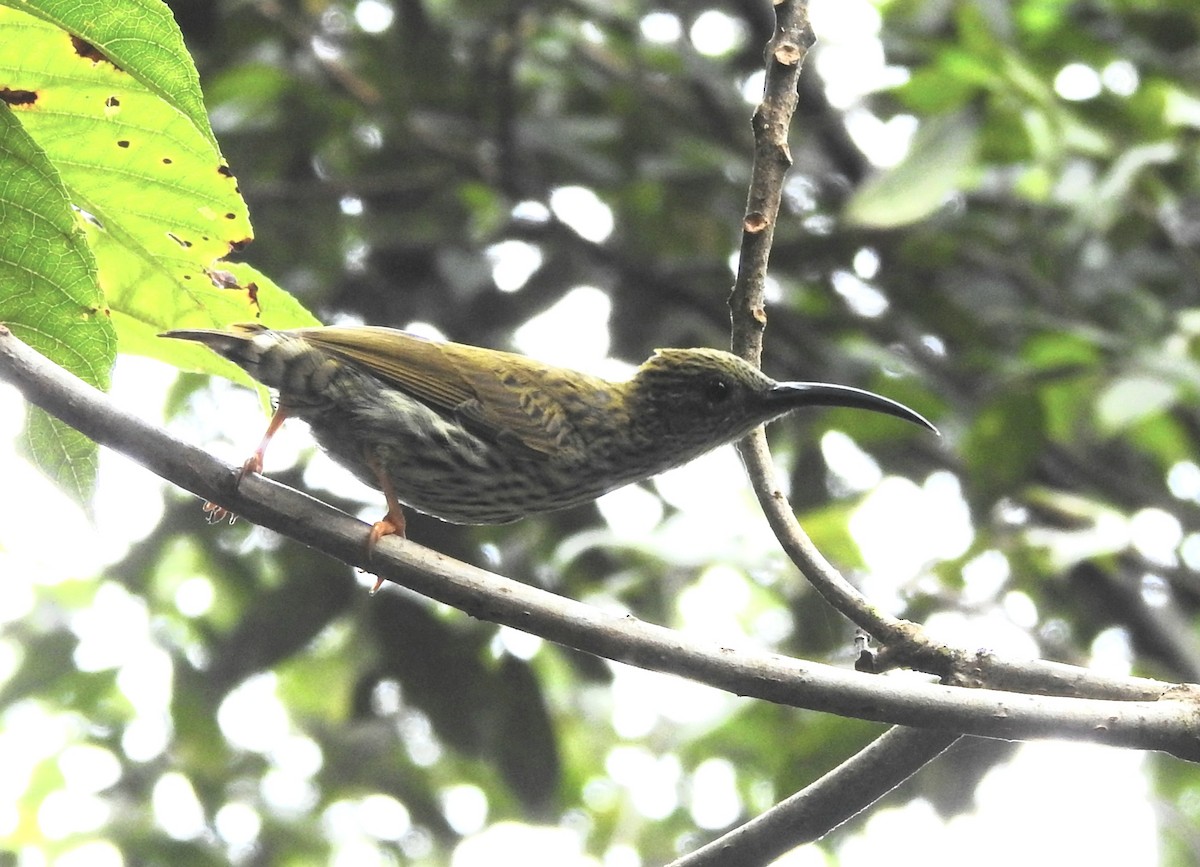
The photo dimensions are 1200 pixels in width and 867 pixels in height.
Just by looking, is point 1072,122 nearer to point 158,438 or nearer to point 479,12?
point 479,12

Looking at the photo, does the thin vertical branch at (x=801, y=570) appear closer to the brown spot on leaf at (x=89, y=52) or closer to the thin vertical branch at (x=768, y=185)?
the thin vertical branch at (x=768, y=185)

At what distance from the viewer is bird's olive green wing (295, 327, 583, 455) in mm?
3305

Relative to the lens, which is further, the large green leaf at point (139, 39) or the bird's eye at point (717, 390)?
the bird's eye at point (717, 390)

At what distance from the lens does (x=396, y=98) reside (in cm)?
538

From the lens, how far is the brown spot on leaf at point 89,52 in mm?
2301

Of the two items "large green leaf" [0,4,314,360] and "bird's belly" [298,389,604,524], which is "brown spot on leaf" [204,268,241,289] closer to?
"large green leaf" [0,4,314,360]

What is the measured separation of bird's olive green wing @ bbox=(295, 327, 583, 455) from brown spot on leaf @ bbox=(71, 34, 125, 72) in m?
0.98

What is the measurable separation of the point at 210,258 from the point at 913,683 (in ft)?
4.84

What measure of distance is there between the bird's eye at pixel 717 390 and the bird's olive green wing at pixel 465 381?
0.38 meters

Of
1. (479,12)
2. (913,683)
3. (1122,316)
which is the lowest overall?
→ (913,683)

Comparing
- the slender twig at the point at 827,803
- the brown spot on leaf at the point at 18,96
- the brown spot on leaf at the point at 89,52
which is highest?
the brown spot on leaf at the point at 89,52

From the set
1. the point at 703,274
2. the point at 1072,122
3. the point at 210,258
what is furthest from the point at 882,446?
the point at 210,258

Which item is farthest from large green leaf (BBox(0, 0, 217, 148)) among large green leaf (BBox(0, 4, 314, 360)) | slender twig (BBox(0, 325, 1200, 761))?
slender twig (BBox(0, 325, 1200, 761))

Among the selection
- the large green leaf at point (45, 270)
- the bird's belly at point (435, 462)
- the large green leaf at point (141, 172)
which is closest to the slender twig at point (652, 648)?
the large green leaf at point (45, 270)
